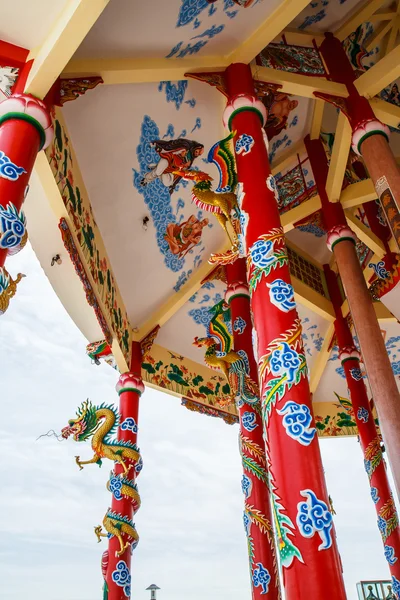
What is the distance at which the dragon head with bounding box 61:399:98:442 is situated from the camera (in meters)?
5.39

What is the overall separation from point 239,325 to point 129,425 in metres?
1.90

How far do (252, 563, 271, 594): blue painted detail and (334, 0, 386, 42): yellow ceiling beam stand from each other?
640 centimetres

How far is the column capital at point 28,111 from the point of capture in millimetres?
3107

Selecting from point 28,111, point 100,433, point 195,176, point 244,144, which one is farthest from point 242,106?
point 100,433

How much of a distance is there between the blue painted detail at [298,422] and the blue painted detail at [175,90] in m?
3.53

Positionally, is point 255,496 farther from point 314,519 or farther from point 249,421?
point 314,519

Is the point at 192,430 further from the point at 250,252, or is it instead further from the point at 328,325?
the point at 250,252

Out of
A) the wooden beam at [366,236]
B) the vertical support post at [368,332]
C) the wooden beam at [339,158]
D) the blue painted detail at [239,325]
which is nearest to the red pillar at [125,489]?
the blue painted detail at [239,325]

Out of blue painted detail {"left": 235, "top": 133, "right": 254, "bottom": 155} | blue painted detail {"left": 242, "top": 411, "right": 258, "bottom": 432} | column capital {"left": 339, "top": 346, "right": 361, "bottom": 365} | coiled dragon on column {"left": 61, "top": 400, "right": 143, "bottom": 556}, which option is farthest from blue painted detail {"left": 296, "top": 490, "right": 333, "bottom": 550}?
column capital {"left": 339, "top": 346, "right": 361, "bottom": 365}

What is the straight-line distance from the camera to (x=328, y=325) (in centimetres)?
920

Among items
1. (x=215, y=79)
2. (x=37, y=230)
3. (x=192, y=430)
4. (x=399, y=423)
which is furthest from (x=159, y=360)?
(x=192, y=430)

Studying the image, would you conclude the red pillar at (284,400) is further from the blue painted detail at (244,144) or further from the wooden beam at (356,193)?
the wooden beam at (356,193)

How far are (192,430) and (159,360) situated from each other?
7663 mm

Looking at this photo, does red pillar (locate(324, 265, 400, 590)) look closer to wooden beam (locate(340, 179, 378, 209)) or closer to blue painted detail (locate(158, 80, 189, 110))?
wooden beam (locate(340, 179, 378, 209))
